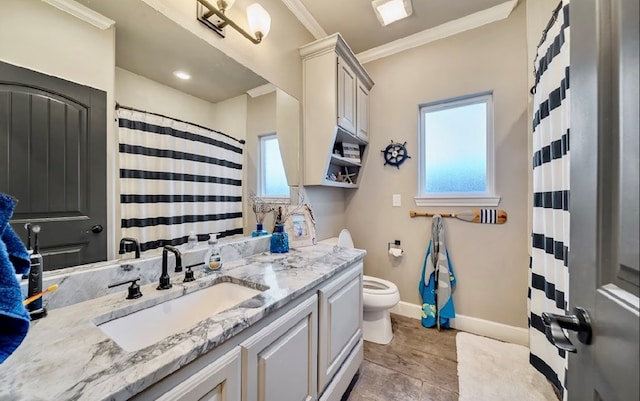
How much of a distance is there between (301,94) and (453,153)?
4.93ft

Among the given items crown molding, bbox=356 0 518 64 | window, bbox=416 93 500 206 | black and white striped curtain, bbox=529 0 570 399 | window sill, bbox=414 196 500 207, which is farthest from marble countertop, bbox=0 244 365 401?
crown molding, bbox=356 0 518 64

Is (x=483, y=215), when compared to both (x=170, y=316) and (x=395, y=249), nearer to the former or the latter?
(x=395, y=249)

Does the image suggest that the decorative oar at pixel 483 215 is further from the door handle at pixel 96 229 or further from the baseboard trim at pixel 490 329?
the door handle at pixel 96 229

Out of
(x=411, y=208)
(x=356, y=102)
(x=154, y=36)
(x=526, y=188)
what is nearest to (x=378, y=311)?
(x=411, y=208)

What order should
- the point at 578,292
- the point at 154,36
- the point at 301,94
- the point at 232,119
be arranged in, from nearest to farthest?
the point at 578,292 → the point at 154,36 → the point at 232,119 → the point at 301,94

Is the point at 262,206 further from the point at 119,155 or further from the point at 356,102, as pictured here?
the point at 356,102

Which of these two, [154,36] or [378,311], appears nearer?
[154,36]

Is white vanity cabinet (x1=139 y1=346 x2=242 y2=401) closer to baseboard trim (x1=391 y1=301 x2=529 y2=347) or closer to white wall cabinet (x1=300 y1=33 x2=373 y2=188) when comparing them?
white wall cabinet (x1=300 y1=33 x2=373 y2=188)

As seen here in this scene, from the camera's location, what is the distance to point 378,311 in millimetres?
2051

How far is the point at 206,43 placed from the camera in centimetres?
134

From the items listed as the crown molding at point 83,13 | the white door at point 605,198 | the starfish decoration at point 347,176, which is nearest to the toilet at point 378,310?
the starfish decoration at point 347,176

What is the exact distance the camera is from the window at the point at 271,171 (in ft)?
5.46

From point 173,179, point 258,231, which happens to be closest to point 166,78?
point 173,179

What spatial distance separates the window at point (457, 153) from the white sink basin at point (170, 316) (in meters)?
1.91
